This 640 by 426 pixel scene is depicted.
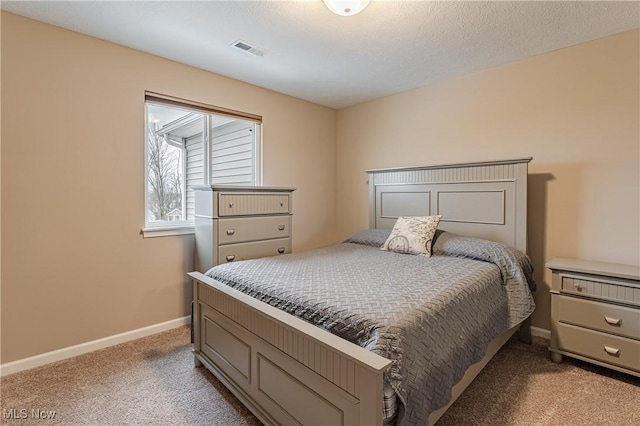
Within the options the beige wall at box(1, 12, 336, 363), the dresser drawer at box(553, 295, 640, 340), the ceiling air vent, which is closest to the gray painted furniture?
the dresser drawer at box(553, 295, 640, 340)

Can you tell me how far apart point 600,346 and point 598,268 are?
19.6 inches

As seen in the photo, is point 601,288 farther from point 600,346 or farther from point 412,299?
point 412,299

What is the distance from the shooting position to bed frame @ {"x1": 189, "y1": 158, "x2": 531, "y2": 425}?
115 centimetres

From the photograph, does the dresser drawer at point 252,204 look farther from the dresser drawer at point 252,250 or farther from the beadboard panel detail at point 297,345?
the beadboard panel detail at point 297,345

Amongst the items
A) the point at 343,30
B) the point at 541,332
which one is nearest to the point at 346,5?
the point at 343,30

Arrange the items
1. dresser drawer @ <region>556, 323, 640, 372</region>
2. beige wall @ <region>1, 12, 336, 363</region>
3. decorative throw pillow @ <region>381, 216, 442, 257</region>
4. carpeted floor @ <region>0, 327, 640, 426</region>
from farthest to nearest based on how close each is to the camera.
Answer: decorative throw pillow @ <region>381, 216, 442, 257</region>
beige wall @ <region>1, 12, 336, 363</region>
dresser drawer @ <region>556, 323, 640, 372</region>
carpeted floor @ <region>0, 327, 640, 426</region>

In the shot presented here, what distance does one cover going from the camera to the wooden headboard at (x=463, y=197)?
2.58m

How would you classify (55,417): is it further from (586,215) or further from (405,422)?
(586,215)

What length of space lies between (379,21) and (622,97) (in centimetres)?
184

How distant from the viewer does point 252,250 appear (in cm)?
288

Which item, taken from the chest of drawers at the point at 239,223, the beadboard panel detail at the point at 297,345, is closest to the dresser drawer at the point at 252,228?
the chest of drawers at the point at 239,223

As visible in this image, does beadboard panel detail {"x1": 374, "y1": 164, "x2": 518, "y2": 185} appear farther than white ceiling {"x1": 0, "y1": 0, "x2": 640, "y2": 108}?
Yes

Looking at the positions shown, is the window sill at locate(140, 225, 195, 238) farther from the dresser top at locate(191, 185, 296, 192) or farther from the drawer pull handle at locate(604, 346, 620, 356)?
the drawer pull handle at locate(604, 346, 620, 356)

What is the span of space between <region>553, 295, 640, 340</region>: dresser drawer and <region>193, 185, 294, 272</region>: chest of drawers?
228 cm
